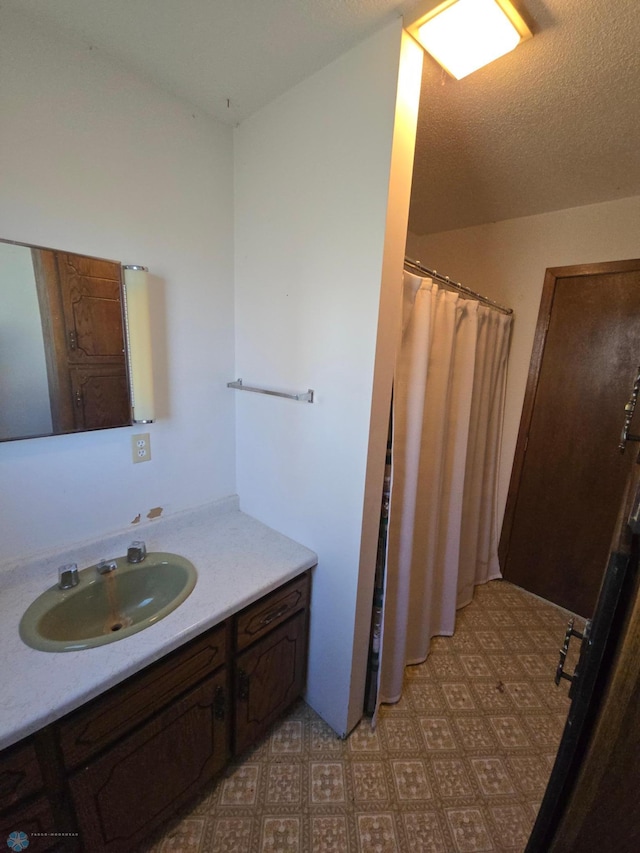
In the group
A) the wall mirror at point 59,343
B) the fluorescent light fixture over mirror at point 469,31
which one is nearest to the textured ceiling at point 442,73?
the fluorescent light fixture over mirror at point 469,31

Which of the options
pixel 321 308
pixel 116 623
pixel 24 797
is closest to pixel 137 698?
pixel 24 797

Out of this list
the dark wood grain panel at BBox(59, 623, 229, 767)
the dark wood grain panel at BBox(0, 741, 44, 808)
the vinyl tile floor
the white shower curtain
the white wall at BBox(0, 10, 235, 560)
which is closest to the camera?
the dark wood grain panel at BBox(0, 741, 44, 808)

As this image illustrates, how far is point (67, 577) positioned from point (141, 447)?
50cm

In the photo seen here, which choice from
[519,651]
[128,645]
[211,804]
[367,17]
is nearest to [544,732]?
[519,651]

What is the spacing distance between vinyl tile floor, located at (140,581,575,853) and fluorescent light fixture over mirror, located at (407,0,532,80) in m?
2.45

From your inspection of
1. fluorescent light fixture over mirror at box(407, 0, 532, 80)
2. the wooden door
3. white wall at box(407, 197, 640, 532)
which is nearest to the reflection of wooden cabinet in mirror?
fluorescent light fixture over mirror at box(407, 0, 532, 80)

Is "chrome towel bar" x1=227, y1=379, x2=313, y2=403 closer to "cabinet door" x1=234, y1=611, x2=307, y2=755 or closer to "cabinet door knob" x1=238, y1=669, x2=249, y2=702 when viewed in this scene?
"cabinet door" x1=234, y1=611, x2=307, y2=755

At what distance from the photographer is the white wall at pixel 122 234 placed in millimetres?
1061

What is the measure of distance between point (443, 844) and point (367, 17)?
2.55 m

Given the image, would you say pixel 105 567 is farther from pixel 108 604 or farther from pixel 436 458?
pixel 436 458

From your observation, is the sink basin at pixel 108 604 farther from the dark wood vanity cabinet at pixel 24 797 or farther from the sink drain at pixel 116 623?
the dark wood vanity cabinet at pixel 24 797

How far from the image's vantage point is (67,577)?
1.15 meters

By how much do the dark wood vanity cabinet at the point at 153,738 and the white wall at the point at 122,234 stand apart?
2.03 feet

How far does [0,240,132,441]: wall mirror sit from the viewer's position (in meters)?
1.06
